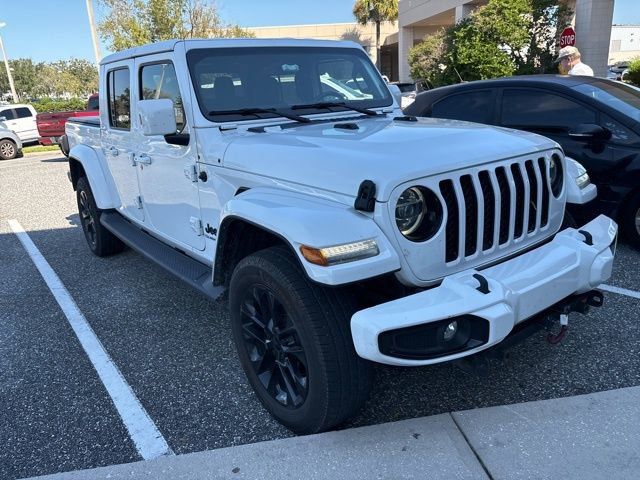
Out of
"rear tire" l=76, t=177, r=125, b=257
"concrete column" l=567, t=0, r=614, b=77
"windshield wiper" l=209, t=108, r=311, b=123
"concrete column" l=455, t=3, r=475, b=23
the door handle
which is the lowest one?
"rear tire" l=76, t=177, r=125, b=257

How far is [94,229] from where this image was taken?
5.55 meters

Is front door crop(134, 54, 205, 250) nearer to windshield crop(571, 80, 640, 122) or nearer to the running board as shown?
the running board

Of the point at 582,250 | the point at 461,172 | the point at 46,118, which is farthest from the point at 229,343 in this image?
the point at 46,118

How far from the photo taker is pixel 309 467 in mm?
2400

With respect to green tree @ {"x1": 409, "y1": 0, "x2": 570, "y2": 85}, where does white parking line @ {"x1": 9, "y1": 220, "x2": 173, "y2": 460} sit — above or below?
below

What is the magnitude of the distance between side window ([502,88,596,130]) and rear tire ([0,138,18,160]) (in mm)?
16158

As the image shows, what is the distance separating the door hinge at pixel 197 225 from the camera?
11.3 feet

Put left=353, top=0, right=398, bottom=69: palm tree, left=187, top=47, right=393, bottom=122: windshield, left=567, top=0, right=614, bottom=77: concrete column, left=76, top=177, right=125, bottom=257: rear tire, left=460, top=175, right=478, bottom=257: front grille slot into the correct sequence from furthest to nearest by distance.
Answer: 1. left=353, top=0, right=398, bottom=69: palm tree
2. left=567, top=0, right=614, bottom=77: concrete column
3. left=76, top=177, right=125, bottom=257: rear tire
4. left=187, top=47, right=393, bottom=122: windshield
5. left=460, top=175, right=478, bottom=257: front grille slot

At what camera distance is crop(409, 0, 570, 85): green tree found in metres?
16.2

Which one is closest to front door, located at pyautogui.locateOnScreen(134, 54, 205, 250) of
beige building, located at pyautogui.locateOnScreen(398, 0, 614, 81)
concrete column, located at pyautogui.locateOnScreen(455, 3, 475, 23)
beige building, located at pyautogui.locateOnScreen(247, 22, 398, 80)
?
beige building, located at pyautogui.locateOnScreen(398, 0, 614, 81)

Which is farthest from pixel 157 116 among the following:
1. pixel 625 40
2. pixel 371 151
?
pixel 625 40

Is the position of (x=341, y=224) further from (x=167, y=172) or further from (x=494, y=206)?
(x=167, y=172)

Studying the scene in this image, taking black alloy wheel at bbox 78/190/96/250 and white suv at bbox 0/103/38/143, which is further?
white suv at bbox 0/103/38/143

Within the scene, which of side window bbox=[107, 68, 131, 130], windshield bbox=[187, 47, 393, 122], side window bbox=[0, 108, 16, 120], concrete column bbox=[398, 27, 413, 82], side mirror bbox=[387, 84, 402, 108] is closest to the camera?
windshield bbox=[187, 47, 393, 122]
